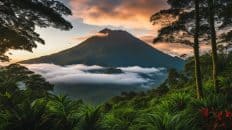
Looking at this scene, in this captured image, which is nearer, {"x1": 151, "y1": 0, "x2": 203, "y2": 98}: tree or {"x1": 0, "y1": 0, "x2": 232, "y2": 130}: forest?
{"x1": 0, "y1": 0, "x2": 232, "y2": 130}: forest

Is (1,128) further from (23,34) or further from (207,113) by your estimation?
(23,34)

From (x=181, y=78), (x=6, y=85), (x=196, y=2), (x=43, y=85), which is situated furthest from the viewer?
(x=181, y=78)

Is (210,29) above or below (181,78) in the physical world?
above

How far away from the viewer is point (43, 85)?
4378cm

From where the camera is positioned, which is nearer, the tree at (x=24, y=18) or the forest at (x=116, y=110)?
the forest at (x=116, y=110)

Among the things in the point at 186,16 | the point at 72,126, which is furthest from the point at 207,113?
the point at 186,16

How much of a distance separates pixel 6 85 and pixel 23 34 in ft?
8.00

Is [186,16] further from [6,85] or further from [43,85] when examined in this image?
[43,85]

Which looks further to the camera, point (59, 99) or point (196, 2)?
point (196, 2)

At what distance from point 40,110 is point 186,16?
15.7 metres

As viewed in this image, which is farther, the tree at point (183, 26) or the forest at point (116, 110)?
the tree at point (183, 26)

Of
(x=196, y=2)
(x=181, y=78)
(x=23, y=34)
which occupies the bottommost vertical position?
(x=181, y=78)

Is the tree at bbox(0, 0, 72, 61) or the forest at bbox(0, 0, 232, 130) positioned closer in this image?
the forest at bbox(0, 0, 232, 130)

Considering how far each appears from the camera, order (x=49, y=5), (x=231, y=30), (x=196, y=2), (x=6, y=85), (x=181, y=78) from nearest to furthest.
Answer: (x=49, y=5), (x=6, y=85), (x=196, y=2), (x=231, y=30), (x=181, y=78)
